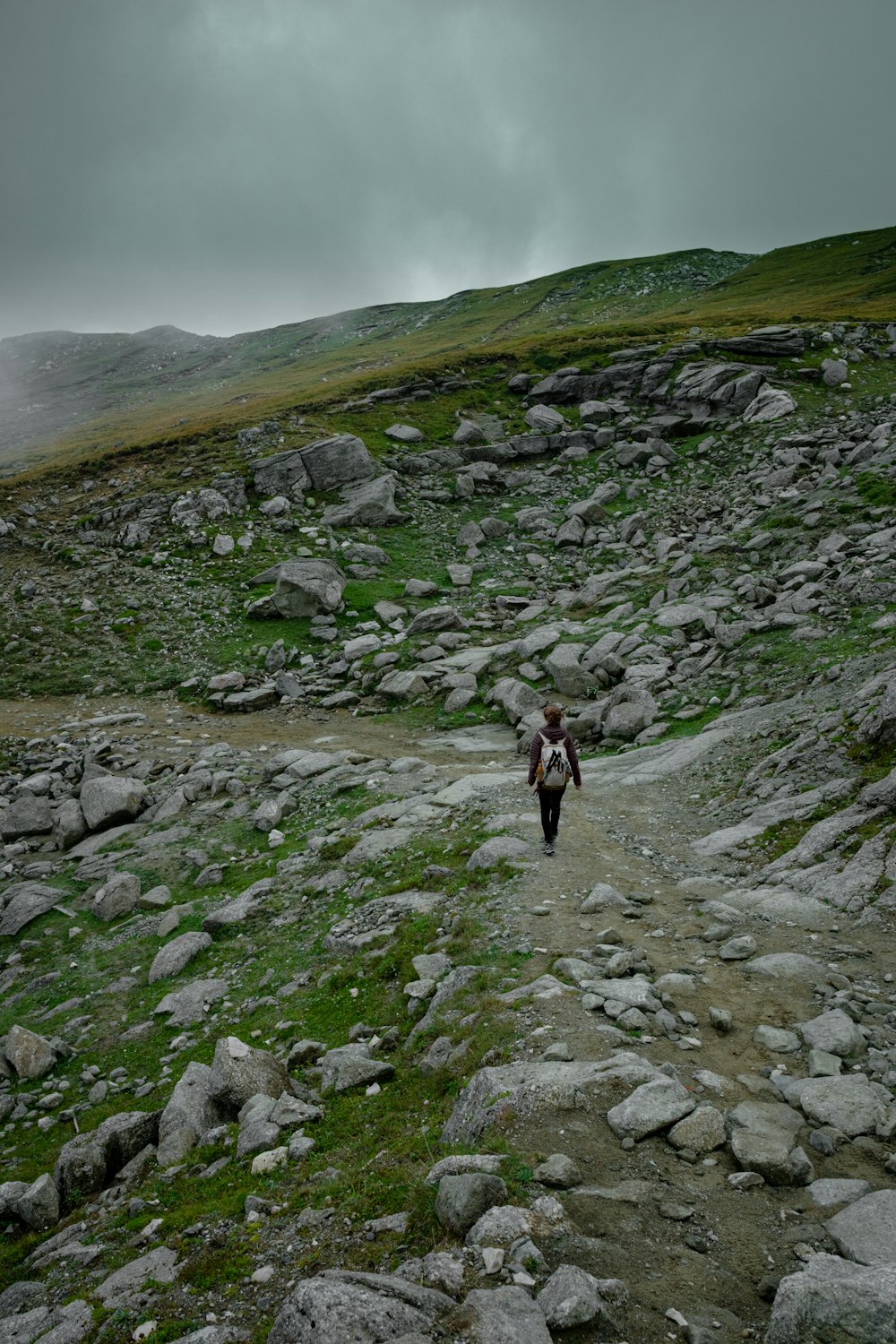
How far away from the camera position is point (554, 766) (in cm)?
1409

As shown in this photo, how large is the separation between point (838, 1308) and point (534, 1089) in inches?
125

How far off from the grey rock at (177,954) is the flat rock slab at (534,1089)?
9037mm

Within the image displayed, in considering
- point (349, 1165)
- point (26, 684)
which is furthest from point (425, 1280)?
point (26, 684)

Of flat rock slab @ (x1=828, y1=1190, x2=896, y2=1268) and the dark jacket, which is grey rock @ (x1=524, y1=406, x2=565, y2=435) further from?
flat rock slab @ (x1=828, y1=1190, x2=896, y2=1268)

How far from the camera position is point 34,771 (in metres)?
23.5

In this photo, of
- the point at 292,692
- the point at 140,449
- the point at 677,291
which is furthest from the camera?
the point at 677,291

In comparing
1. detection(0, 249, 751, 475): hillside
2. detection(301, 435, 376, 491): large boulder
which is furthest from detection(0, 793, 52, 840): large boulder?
detection(0, 249, 751, 475): hillside

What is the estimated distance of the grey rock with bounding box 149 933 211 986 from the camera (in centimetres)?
1409

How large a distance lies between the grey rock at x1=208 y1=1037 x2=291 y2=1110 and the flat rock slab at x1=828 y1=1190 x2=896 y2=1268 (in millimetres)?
6925

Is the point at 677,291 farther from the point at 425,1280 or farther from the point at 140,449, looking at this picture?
the point at 425,1280

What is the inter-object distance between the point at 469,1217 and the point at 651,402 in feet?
189

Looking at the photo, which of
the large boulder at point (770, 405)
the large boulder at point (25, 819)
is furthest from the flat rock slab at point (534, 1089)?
the large boulder at point (770, 405)

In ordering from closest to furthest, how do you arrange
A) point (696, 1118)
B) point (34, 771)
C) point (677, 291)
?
point (696, 1118) → point (34, 771) → point (677, 291)

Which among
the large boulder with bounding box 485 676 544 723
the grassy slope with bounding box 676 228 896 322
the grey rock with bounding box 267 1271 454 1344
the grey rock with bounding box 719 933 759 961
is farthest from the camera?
the grassy slope with bounding box 676 228 896 322
